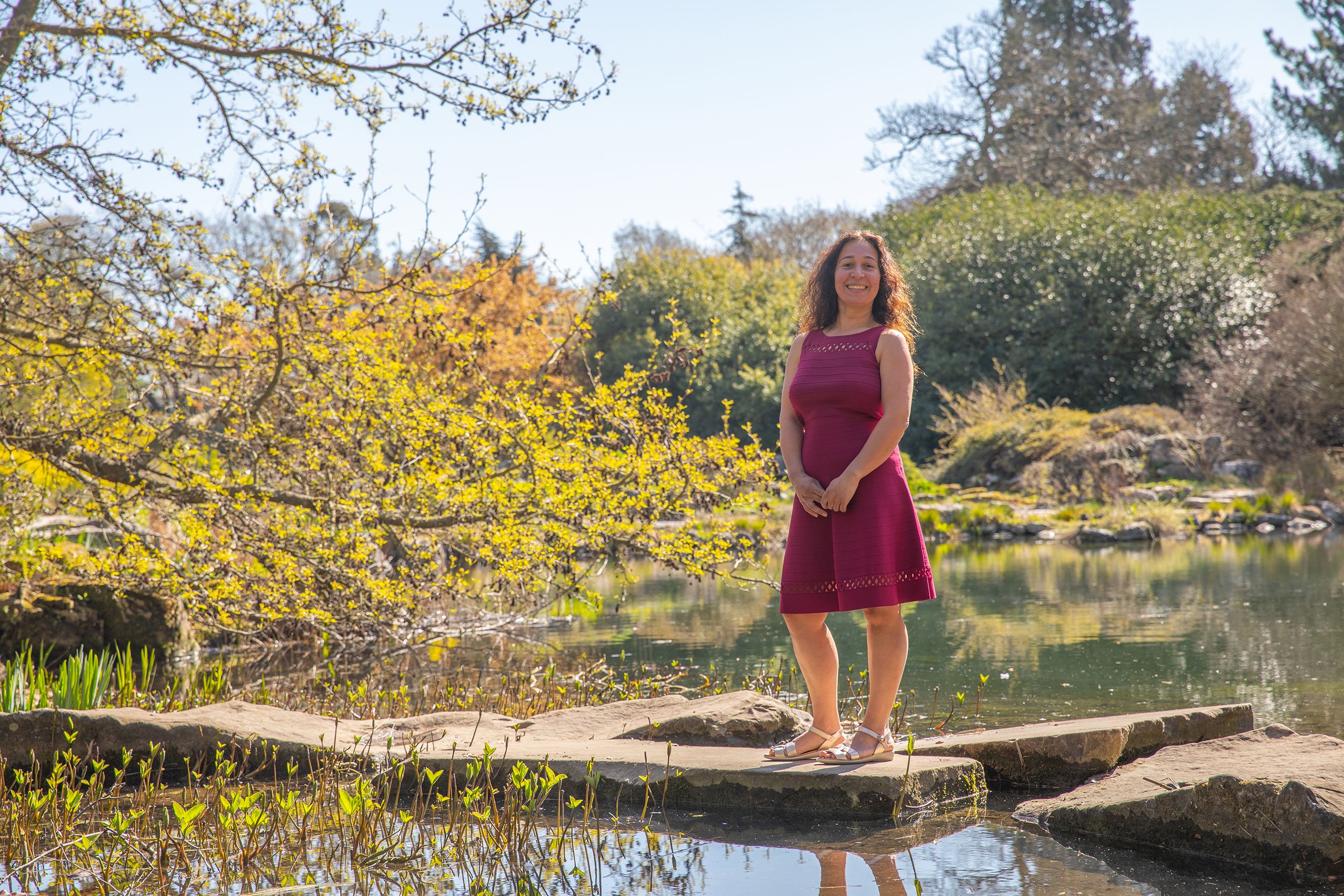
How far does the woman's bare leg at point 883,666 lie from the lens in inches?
155

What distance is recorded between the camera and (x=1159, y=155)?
34562 millimetres

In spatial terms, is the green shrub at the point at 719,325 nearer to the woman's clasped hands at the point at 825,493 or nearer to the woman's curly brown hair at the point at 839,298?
the woman's curly brown hair at the point at 839,298

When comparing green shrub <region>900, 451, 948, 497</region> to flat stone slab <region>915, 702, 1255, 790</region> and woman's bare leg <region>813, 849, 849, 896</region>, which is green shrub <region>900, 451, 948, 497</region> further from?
woman's bare leg <region>813, 849, 849, 896</region>

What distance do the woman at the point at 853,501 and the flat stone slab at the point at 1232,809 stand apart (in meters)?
0.74

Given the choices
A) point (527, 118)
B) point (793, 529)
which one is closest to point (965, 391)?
point (527, 118)

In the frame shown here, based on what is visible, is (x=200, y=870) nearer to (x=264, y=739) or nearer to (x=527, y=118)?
(x=264, y=739)

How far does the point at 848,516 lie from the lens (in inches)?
155

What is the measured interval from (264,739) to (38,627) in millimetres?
4990

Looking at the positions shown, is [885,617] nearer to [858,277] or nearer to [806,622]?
[806,622]

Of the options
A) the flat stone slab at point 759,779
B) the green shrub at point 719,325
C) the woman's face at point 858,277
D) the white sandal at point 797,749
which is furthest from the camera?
the green shrub at point 719,325

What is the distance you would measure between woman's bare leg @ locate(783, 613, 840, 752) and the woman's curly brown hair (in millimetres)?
1133

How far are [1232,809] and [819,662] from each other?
144 cm

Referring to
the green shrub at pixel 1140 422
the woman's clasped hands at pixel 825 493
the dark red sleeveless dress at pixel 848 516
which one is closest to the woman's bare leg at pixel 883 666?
the dark red sleeveless dress at pixel 848 516

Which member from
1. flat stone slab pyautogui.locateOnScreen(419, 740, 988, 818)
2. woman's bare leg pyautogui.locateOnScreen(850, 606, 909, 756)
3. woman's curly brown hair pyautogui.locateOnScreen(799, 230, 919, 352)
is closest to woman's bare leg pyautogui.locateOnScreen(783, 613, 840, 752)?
woman's bare leg pyautogui.locateOnScreen(850, 606, 909, 756)
